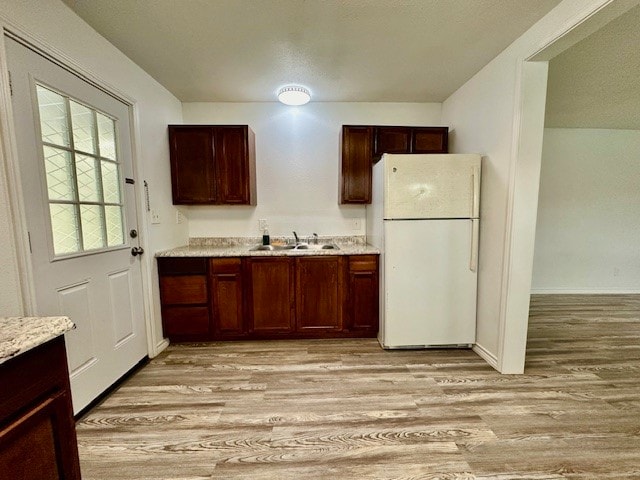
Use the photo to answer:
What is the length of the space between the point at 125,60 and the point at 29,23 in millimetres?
765

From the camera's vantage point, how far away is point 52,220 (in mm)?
1507

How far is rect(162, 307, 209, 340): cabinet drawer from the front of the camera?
2.52 m

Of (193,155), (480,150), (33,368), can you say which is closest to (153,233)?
(193,155)

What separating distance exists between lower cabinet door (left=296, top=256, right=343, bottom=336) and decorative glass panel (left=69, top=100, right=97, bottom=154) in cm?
173

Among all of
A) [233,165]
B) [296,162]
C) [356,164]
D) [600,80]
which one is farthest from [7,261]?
[600,80]

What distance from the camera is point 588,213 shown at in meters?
3.85

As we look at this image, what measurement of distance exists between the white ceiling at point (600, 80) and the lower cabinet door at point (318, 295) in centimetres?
244

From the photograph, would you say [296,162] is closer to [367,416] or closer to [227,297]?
[227,297]

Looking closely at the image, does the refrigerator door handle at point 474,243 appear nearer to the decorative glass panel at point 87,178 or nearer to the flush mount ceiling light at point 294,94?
the flush mount ceiling light at point 294,94

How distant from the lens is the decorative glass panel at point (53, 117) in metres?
1.46

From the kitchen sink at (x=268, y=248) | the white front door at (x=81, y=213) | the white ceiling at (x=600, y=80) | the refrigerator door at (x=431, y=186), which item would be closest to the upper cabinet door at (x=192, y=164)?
the white front door at (x=81, y=213)

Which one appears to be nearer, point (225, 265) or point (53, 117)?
point (53, 117)

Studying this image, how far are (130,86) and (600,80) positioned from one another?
405 cm

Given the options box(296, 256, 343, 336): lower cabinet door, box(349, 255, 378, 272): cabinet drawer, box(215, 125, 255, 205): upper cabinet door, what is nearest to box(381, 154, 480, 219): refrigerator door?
box(349, 255, 378, 272): cabinet drawer
